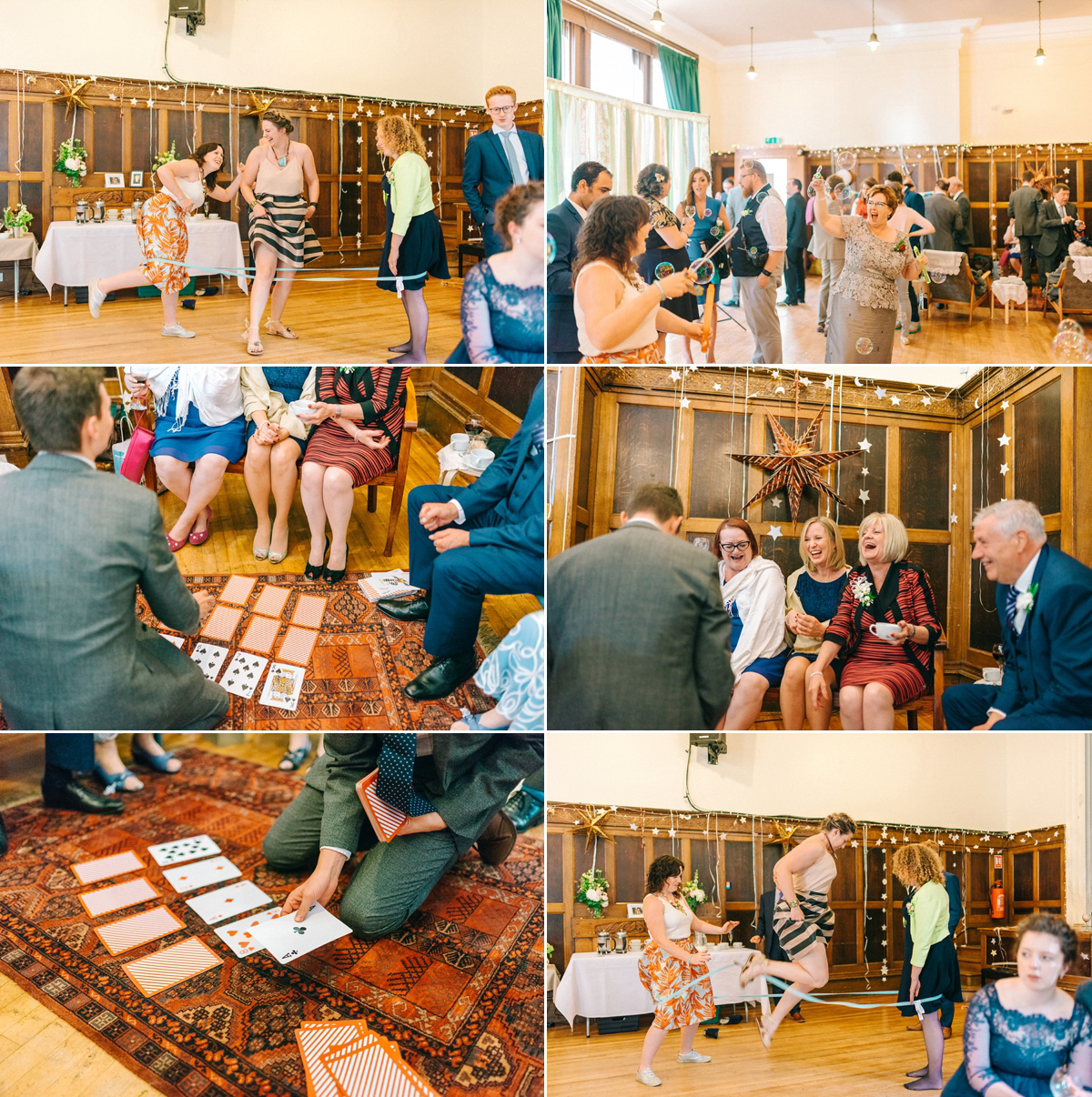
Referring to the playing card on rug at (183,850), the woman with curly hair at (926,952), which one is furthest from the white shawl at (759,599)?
the playing card on rug at (183,850)

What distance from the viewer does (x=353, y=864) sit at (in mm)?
3393

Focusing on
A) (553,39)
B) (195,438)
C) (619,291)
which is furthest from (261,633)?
(553,39)

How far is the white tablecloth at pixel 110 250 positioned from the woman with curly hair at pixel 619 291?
1.09m

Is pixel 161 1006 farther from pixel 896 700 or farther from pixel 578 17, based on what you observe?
pixel 578 17

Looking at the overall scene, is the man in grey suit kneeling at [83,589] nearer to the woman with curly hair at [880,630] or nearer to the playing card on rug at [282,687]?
the playing card on rug at [282,687]

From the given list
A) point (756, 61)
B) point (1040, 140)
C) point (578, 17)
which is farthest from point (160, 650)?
point (1040, 140)

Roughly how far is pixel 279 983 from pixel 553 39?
2.96m

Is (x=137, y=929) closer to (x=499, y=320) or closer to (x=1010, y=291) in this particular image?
(x=499, y=320)

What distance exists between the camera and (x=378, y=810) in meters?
3.12

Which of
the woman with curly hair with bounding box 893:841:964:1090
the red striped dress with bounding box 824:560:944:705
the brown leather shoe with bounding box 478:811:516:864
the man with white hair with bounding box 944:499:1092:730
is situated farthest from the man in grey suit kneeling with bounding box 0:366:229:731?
the man with white hair with bounding box 944:499:1092:730

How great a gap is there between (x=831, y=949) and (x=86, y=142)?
3.36 m

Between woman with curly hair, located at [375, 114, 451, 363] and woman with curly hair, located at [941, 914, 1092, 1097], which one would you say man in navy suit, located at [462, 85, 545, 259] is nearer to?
woman with curly hair, located at [375, 114, 451, 363]

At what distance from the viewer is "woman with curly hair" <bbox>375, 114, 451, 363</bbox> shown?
2.79 metres

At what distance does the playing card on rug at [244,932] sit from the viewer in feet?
9.82
